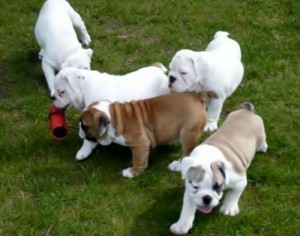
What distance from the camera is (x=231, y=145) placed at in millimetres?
5309

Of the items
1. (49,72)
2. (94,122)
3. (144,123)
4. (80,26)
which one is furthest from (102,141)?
(80,26)

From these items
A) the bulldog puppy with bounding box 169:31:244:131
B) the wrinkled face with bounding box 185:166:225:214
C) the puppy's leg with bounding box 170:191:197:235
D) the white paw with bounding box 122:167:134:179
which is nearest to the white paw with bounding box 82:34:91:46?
the bulldog puppy with bounding box 169:31:244:131

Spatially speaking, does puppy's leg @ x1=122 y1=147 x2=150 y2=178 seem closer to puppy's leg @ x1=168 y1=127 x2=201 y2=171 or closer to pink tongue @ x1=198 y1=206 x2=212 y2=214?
puppy's leg @ x1=168 y1=127 x2=201 y2=171

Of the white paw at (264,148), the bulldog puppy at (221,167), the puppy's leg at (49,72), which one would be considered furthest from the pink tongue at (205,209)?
the puppy's leg at (49,72)

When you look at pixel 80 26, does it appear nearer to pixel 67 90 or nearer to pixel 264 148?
pixel 67 90

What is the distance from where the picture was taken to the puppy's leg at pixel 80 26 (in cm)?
764

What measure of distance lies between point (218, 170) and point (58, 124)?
2015 mm

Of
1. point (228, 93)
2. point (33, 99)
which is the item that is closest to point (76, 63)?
point (33, 99)

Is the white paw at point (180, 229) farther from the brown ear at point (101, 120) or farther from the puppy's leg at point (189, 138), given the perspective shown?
the brown ear at point (101, 120)

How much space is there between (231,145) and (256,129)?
0.46 meters

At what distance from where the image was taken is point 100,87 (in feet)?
20.3

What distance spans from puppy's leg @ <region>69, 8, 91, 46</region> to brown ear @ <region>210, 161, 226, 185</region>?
348cm

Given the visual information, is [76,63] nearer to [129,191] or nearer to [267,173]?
[129,191]

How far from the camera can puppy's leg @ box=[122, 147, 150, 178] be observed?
5.80 metres
